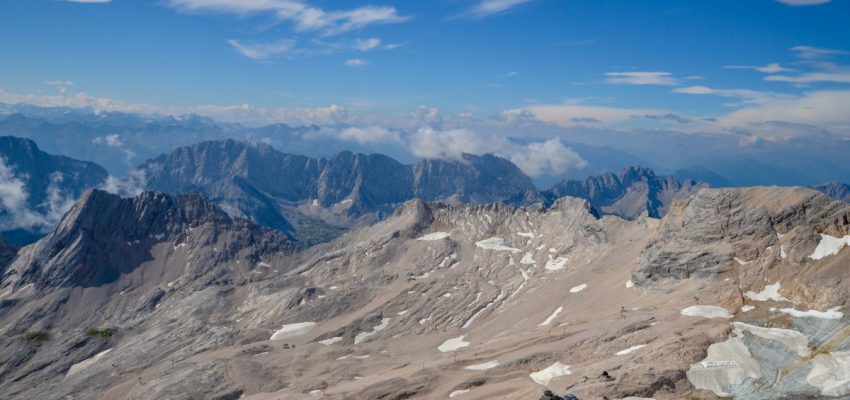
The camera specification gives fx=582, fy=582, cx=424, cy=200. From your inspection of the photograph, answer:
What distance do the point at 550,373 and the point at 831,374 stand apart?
40341 millimetres

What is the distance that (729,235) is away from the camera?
134750 millimetres

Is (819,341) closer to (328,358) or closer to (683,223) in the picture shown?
(683,223)

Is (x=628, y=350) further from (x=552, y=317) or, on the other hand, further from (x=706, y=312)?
(x=552, y=317)

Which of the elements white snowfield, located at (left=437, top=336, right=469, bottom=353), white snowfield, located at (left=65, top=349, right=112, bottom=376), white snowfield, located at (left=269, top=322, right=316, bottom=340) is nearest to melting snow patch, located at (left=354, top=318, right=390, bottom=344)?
white snowfield, located at (left=269, top=322, right=316, bottom=340)

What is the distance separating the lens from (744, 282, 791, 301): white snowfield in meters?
106

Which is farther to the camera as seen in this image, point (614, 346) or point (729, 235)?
point (729, 235)

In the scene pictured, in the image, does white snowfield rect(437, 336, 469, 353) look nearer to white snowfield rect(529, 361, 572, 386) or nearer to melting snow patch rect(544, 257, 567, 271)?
white snowfield rect(529, 361, 572, 386)

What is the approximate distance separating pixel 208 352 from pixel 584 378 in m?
123

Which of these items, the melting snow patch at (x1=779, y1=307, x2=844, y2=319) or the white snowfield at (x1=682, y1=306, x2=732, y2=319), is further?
the white snowfield at (x1=682, y1=306, x2=732, y2=319)

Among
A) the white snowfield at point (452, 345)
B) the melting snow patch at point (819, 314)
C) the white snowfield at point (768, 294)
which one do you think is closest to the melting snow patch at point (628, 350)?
the melting snow patch at point (819, 314)

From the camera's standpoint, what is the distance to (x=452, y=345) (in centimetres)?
15125

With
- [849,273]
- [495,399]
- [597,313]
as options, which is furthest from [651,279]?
[495,399]

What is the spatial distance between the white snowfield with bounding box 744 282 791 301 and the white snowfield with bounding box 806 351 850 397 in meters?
27.4

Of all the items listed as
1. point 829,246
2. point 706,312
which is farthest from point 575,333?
point 829,246
